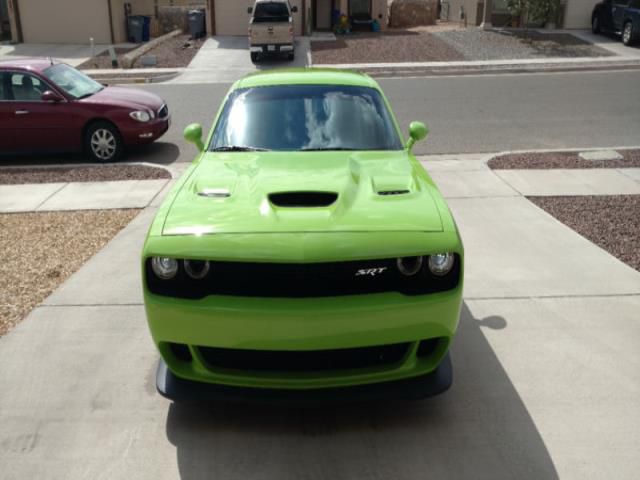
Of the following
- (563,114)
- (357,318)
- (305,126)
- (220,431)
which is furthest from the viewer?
(563,114)

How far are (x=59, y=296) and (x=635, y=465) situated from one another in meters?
4.44

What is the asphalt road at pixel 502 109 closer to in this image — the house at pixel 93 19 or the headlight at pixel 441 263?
the headlight at pixel 441 263

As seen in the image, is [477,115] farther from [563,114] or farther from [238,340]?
[238,340]

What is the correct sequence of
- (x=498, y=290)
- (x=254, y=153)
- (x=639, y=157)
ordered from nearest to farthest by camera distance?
(x=254, y=153), (x=498, y=290), (x=639, y=157)

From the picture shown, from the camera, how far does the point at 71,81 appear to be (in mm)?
11062

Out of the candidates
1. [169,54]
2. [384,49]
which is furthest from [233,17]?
[384,49]

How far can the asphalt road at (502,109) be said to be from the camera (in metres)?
11.2

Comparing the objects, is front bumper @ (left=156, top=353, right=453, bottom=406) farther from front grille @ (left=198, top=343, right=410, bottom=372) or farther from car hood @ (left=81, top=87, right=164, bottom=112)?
car hood @ (left=81, top=87, right=164, bottom=112)

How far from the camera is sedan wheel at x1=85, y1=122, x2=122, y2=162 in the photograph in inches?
414

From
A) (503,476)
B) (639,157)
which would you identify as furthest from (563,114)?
(503,476)

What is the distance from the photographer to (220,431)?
3734 mm

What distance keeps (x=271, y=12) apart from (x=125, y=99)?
14011 millimetres

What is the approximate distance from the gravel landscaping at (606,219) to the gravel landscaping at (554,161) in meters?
1.47

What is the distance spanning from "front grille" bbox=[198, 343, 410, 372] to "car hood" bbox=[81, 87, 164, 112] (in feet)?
26.3
